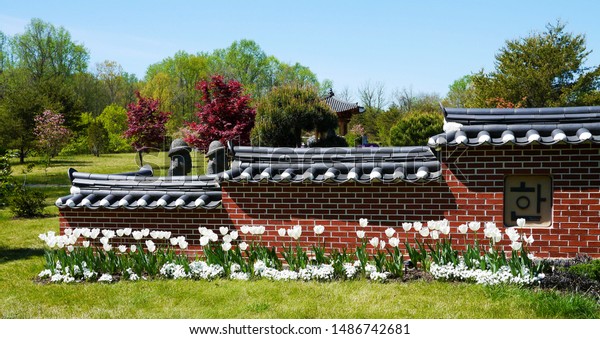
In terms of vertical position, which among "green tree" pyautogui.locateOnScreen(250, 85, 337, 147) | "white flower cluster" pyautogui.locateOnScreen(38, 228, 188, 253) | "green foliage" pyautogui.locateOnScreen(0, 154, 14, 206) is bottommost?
"white flower cluster" pyautogui.locateOnScreen(38, 228, 188, 253)

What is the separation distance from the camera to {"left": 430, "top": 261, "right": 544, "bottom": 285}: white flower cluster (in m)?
5.73

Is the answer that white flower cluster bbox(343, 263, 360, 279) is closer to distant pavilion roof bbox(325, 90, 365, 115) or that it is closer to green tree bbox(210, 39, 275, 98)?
distant pavilion roof bbox(325, 90, 365, 115)

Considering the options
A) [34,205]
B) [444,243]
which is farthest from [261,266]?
[34,205]

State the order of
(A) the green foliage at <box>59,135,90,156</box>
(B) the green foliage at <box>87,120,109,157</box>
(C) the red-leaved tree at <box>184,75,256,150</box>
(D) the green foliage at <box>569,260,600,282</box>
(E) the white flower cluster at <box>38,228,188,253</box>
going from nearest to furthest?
(D) the green foliage at <box>569,260,600,282</box> → (E) the white flower cluster at <box>38,228,188,253</box> → (C) the red-leaved tree at <box>184,75,256,150</box> → (B) the green foliage at <box>87,120,109,157</box> → (A) the green foliage at <box>59,135,90,156</box>

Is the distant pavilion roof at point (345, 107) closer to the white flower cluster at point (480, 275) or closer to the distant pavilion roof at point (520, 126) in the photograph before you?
the distant pavilion roof at point (520, 126)

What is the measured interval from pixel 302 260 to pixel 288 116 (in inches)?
444

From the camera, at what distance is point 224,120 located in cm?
2022

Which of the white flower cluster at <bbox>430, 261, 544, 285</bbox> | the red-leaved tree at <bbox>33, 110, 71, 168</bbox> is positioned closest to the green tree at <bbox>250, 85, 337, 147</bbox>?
the white flower cluster at <bbox>430, 261, 544, 285</bbox>

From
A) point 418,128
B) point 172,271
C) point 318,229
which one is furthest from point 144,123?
point 318,229

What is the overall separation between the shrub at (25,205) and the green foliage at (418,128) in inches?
647

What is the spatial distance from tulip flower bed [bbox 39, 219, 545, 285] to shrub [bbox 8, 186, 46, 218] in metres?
7.21

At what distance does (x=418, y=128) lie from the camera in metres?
25.8

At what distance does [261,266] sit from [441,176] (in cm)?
231

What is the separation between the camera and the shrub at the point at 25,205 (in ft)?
44.3
